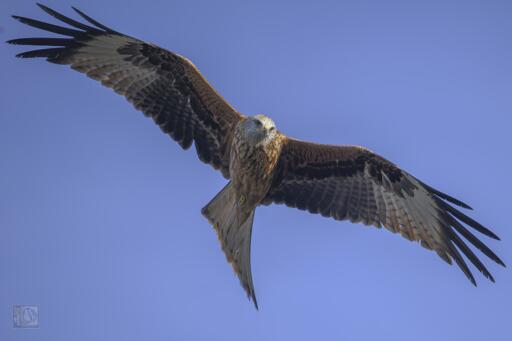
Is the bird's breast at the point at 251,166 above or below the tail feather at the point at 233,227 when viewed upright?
above

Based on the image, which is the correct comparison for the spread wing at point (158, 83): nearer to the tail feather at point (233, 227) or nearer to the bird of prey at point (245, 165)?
the bird of prey at point (245, 165)

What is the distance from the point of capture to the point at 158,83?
9.21 metres

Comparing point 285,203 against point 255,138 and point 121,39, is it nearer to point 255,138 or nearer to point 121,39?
point 255,138

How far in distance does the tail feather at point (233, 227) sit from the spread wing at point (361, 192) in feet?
2.20

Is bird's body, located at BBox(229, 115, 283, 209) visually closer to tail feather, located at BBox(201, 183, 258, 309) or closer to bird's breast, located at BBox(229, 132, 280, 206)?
bird's breast, located at BBox(229, 132, 280, 206)

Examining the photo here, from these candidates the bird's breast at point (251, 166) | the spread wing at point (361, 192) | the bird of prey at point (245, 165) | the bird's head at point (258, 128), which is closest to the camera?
the bird's head at point (258, 128)

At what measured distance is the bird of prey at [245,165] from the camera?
873cm

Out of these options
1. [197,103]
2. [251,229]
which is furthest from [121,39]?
[251,229]

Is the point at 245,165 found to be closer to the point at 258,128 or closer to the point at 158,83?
the point at 258,128

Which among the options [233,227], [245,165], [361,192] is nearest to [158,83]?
[245,165]

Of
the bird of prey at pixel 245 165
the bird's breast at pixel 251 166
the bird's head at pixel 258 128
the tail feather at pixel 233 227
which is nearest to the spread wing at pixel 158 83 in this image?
the bird of prey at pixel 245 165

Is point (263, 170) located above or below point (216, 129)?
below

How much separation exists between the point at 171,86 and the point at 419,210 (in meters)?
3.76

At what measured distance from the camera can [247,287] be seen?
28.9 ft
